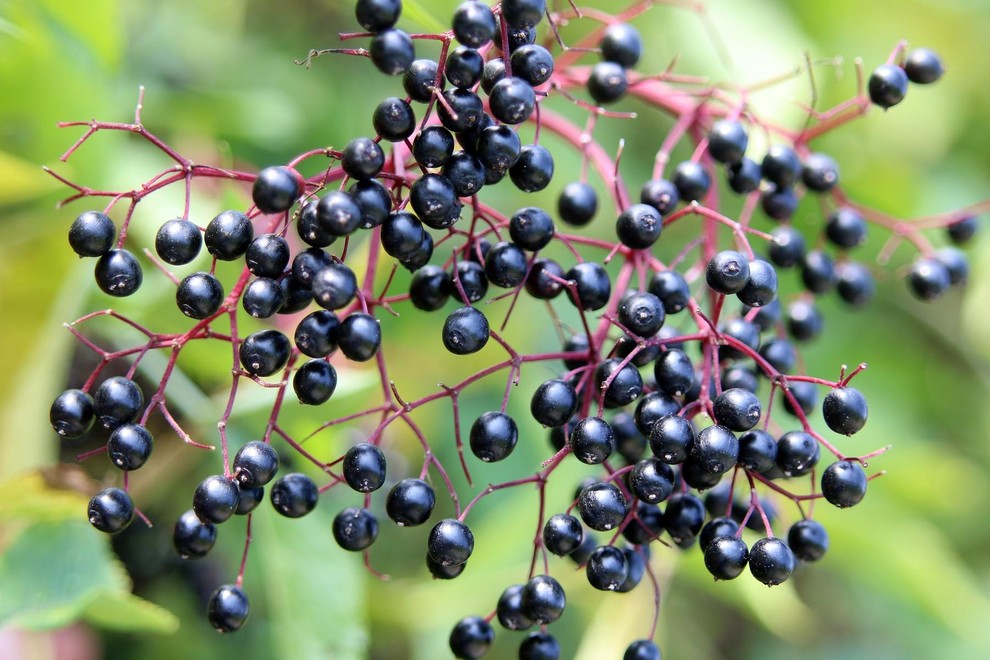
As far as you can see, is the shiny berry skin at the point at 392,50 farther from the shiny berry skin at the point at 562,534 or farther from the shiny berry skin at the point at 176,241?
the shiny berry skin at the point at 562,534

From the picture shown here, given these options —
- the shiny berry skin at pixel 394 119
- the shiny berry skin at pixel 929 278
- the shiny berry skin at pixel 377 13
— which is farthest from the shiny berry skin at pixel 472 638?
the shiny berry skin at pixel 929 278

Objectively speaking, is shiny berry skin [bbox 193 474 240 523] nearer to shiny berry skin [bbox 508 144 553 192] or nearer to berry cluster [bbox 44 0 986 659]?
berry cluster [bbox 44 0 986 659]

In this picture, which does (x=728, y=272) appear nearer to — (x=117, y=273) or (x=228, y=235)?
(x=228, y=235)

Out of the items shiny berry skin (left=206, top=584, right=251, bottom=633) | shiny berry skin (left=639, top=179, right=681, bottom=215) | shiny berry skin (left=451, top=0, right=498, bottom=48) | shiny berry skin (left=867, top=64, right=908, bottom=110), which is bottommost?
shiny berry skin (left=206, top=584, right=251, bottom=633)

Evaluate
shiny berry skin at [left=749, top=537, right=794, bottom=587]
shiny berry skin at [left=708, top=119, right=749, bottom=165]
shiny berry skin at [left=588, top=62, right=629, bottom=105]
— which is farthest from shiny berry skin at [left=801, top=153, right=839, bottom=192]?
shiny berry skin at [left=749, top=537, right=794, bottom=587]

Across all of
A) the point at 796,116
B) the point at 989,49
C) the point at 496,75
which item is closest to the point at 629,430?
the point at 496,75

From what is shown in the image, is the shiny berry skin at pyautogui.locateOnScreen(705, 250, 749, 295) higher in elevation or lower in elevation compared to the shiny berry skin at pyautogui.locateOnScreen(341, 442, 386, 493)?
higher

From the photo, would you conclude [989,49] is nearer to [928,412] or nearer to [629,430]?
[928,412]
